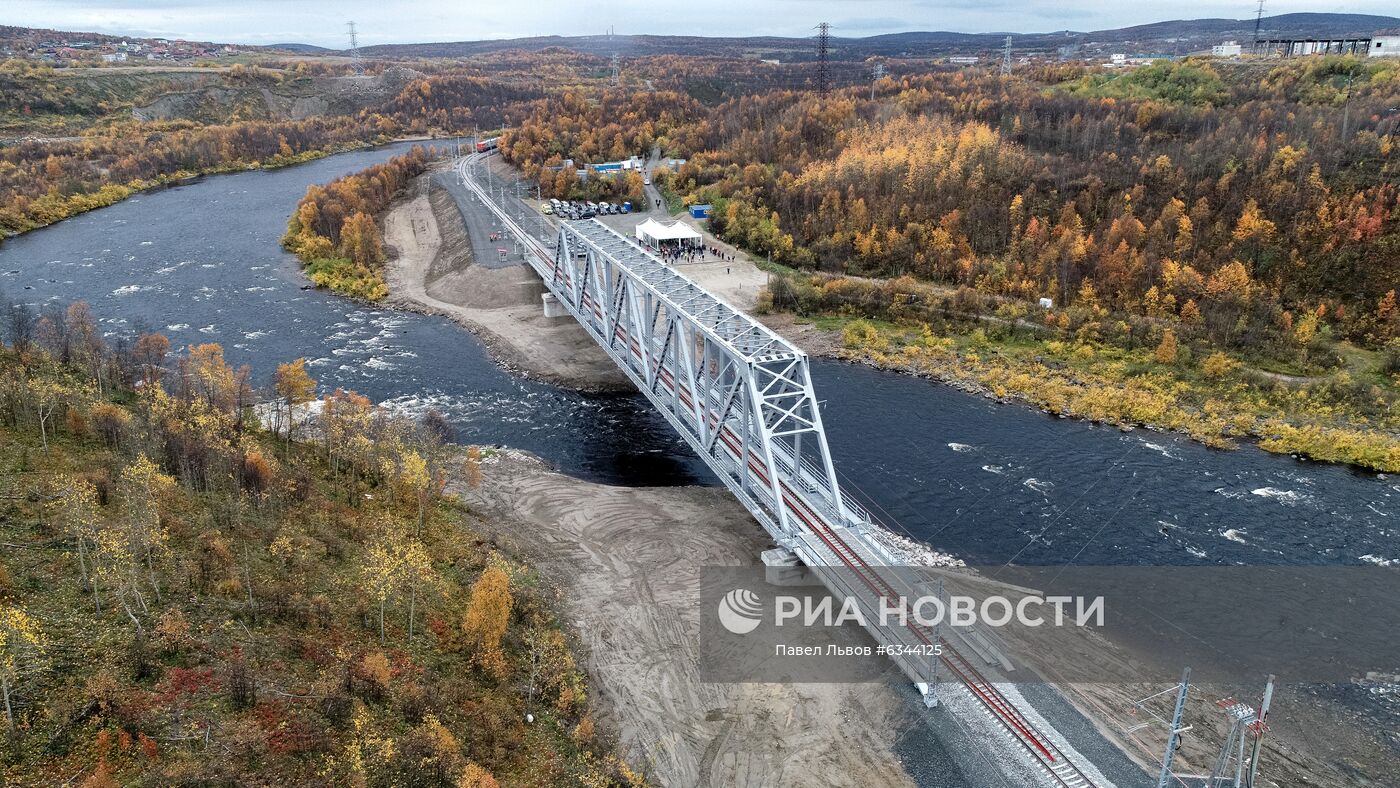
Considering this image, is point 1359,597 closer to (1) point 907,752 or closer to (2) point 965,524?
(2) point 965,524

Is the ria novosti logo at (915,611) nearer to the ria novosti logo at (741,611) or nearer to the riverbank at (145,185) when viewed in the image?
the ria novosti logo at (741,611)

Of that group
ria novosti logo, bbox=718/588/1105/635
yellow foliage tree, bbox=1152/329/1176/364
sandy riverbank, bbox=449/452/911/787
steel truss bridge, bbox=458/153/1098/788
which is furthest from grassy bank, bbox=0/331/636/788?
yellow foliage tree, bbox=1152/329/1176/364

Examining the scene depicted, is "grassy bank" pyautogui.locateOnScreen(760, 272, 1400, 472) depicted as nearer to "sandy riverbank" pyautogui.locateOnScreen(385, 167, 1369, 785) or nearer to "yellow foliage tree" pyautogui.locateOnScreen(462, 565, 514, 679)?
"sandy riverbank" pyautogui.locateOnScreen(385, 167, 1369, 785)

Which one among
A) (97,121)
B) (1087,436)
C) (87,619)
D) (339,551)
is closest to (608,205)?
(1087,436)

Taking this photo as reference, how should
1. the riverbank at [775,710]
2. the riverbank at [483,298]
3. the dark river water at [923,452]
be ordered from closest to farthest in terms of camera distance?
1. the riverbank at [775,710]
2. the dark river water at [923,452]
3. the riverbank at [483,298]

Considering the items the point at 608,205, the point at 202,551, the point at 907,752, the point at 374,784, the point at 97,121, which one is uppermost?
the point at 97,121

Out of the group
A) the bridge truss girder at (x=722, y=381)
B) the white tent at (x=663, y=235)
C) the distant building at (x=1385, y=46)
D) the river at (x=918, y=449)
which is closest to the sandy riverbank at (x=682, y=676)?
the bridge truss girder at (x=722, y=381)
